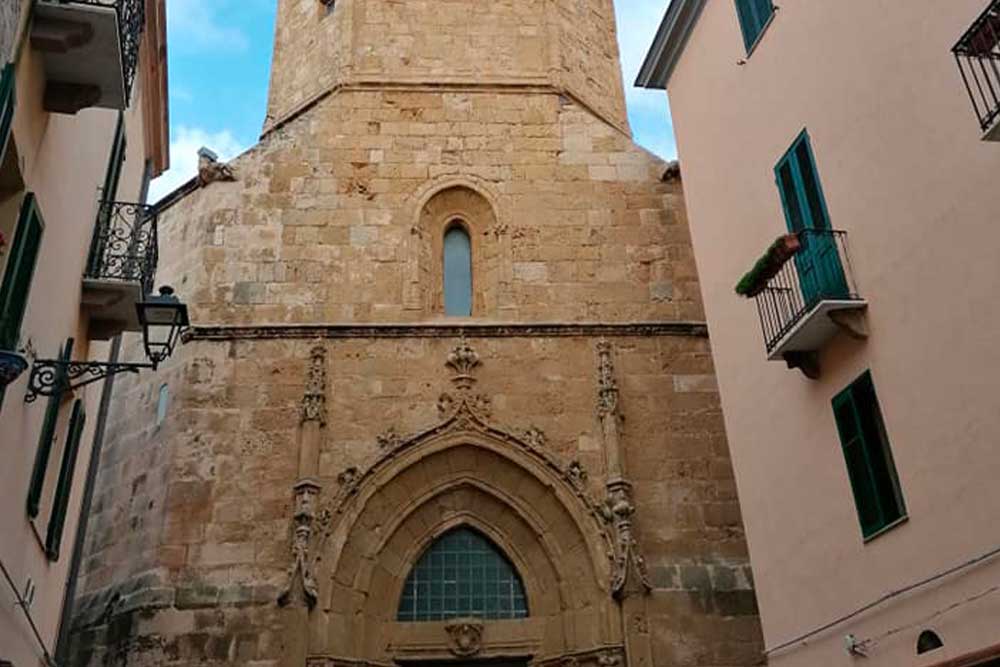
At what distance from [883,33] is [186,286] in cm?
982

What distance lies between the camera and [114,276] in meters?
8.92

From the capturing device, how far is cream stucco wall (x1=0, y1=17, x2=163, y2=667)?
6.30 m

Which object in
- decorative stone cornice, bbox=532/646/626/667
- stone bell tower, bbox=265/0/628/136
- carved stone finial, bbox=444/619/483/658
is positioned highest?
stone bell tower, bbox=265/0/628/136

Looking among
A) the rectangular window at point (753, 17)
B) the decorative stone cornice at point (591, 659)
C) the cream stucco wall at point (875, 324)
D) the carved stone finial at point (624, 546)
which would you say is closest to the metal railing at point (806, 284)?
the cream stucco wall at point (875, 324)

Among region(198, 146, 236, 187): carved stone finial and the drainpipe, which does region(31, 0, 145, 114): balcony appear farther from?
region(198, 146, 236, 187): carved stone finial

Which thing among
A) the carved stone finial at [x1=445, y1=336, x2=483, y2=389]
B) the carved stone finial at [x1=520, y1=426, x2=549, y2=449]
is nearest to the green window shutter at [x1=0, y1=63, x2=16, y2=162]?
the carved stone finial at [x1=445, y1=336, x2=483, y2=389]

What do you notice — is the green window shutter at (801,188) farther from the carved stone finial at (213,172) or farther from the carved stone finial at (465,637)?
→ the carved stone finial at (213,172)

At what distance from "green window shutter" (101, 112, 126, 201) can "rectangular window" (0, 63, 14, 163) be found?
4.11m

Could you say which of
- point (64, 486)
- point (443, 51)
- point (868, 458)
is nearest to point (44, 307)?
point (64, 486)

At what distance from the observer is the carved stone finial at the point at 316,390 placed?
1234 centimetres

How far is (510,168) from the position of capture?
48.0ft

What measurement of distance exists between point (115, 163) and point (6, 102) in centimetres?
481

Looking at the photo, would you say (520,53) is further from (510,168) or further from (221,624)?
(221,624)

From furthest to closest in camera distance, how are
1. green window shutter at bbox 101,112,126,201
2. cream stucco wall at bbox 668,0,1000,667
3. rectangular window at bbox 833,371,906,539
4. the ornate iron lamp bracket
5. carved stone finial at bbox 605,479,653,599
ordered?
carved stone finial at bbox 605,479,653,599 < green window shutter at bbox 101,112,126,201 < rectangular window at bbox 833,371,906,539 < the ornate iron lamp bracket < cream stucco wall at bbox 668,0,1000,667
